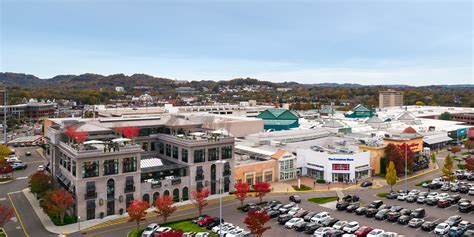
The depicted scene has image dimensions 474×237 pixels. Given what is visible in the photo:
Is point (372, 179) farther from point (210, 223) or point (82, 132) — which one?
point (82, 132)

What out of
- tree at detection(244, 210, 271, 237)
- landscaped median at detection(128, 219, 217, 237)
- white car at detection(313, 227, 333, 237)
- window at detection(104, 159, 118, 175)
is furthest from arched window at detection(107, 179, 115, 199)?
white car at detection(313, 227, 333, 237)

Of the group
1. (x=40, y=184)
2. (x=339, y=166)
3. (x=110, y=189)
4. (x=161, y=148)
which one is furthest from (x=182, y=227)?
(x=339, y=166)

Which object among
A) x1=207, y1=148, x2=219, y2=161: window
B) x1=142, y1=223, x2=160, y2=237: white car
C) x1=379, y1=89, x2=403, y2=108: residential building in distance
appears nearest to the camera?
x1=142, y1=223, x2=160, y2=237: white car

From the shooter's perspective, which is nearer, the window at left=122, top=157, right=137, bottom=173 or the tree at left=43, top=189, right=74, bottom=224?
the tree at left=43, top=189, right=74, bottom=224

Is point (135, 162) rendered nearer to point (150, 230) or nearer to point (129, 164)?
point (129, 164)

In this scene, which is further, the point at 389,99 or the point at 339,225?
the point at 389,99

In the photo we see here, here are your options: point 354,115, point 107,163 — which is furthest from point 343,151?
point 354,115

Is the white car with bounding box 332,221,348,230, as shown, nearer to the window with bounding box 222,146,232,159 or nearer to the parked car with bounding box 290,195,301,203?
the parked car with bounding box 290,195,301,203
